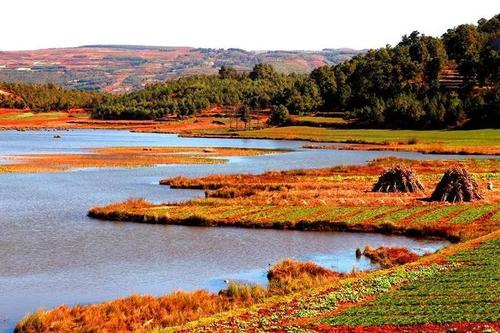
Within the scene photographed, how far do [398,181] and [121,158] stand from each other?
60.5 m

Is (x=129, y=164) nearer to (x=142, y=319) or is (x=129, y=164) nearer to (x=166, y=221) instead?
(x=166, y=221)

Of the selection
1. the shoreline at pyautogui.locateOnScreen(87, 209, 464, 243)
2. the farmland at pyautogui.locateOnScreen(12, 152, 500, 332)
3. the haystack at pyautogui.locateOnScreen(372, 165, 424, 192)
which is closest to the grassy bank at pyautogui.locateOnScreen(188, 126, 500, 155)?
the haystack at pyautogui.locateOnScreen(372, 165, 424, 192)

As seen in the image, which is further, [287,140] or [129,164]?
[287,140]

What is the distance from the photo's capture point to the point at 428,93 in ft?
655

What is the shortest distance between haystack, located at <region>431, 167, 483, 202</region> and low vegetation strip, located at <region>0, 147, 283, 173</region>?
180ft

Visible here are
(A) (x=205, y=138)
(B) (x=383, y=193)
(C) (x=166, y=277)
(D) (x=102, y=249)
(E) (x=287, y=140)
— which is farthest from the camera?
(A) (x=205, y=138)

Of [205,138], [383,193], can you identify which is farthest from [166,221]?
[205,138]

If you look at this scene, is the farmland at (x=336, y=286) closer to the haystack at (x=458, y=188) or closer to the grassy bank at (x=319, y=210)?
the grassy bank at (x=319, y=210)

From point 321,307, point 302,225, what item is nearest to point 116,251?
point 302,225

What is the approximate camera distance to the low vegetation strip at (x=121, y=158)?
350 ft

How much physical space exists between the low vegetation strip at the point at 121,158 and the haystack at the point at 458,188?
180 feet

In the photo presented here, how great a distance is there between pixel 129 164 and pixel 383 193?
50.9m

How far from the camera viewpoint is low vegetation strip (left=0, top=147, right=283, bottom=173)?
107 m

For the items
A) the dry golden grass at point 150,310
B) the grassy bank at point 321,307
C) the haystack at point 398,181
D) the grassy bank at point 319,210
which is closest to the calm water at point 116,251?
the grassy bank at point 319,210
